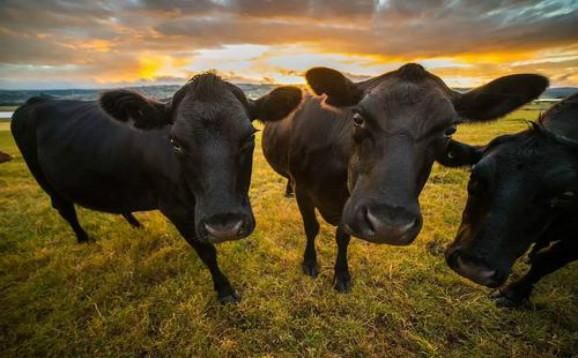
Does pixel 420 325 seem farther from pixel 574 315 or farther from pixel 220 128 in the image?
pixel 220 128

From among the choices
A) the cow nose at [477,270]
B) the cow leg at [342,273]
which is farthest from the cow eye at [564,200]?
the cow leg at [342,273]

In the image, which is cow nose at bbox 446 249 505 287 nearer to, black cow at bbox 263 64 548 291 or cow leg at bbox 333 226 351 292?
black cow at bbox 263 64 548 291

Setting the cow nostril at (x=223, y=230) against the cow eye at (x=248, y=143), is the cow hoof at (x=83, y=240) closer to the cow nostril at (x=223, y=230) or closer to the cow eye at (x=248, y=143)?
the cow nostril at (x=223, y=230)

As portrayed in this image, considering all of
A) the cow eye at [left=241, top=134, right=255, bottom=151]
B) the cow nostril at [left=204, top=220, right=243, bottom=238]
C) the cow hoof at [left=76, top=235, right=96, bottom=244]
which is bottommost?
the cow hoof at [left=76, top=235, right=96, bottom=244]

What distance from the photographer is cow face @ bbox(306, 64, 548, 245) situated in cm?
202

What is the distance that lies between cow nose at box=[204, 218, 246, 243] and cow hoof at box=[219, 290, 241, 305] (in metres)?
1.66

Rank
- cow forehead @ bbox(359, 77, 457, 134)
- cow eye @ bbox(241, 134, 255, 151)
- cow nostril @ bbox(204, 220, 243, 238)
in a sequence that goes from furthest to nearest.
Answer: cow eye @ bbox(241, 134, 255, 151) < cow nostril @ bbox(204, 220, 243, 238) < cow forehead @ bbox(359, 77, 457, 134)

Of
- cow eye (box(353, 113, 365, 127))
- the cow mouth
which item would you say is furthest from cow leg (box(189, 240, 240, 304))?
cow eye (box(353, 113, 365, 127))

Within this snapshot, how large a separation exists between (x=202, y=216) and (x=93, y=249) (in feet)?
12.5

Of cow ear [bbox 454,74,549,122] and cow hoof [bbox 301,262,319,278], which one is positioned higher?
cow ear [bbox 454,74,549,122]

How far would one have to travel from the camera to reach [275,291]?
402 centimetres

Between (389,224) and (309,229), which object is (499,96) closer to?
(389,224)

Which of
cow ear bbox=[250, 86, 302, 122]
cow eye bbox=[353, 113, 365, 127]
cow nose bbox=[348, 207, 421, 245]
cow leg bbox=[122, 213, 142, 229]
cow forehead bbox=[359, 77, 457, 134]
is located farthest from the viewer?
cow leg bbox=[122, 213, 142, 229]

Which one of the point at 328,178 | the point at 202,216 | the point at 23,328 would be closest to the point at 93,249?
the point at 23,328
